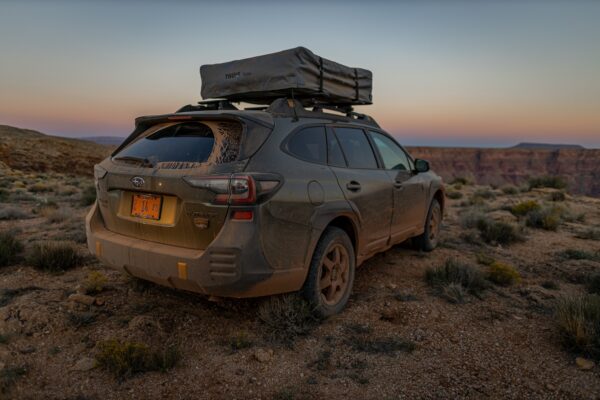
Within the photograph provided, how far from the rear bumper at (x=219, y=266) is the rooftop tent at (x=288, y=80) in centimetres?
199

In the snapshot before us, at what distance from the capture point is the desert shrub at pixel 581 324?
3070mm

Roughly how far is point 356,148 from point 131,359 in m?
2.87

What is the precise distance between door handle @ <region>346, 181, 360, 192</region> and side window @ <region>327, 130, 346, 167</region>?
0.68 ft

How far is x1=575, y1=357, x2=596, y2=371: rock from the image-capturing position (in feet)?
9.43

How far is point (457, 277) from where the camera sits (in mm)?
4570

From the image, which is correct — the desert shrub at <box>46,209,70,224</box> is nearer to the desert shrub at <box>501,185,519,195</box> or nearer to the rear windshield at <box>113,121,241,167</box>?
the rear windshield at <box>113,121,241,167</box>

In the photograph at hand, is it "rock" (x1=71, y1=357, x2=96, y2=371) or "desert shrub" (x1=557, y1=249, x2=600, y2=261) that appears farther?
"desert shrub" (x1=557, y1=249, x2=600, y2=261)

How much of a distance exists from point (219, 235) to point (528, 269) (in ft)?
15.2

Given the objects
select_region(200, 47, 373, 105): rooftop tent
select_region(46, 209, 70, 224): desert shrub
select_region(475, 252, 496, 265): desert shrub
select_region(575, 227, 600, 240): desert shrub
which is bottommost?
select_region(475, 252, 496, 265): desert shrub

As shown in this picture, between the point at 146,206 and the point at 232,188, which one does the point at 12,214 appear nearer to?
the point at 146,206

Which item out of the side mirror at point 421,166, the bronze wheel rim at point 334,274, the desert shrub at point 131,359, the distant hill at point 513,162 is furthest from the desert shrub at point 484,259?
the distant hill at point 513,162

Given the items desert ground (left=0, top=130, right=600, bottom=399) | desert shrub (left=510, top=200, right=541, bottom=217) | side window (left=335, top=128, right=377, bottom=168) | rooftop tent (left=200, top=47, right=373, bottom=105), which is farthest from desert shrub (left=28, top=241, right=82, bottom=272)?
desert shrub (left=510, top=200, right=541, bottom=217)

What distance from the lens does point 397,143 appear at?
209 inches

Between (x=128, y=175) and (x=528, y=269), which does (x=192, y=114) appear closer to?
(x=128, y=175)
